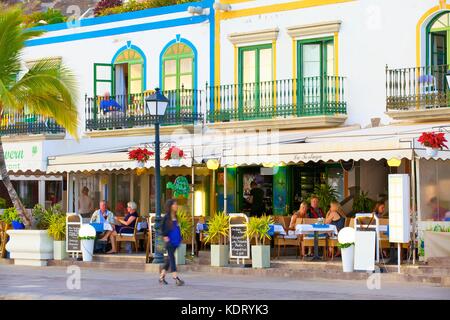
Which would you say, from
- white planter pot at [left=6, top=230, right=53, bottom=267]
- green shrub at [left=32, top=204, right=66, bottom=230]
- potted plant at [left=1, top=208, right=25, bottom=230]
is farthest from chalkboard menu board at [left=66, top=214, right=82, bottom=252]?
potted plant at [left=1, top=208, right=25, bottom=230]

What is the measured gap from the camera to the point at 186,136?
106ft

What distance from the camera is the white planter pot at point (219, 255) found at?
2706 cm

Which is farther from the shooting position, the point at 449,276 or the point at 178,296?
the point at 449,276

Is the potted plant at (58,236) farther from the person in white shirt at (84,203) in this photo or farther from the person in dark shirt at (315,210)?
the person in dark shirt at (315,210)

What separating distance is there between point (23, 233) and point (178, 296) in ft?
34.3

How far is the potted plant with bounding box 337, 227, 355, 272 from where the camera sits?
24.6 m

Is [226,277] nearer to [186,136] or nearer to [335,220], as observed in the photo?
[335,220]

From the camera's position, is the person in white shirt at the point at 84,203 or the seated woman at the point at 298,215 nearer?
the seated woman at the point at 298,215

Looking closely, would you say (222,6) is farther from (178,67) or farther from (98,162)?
(98,162)

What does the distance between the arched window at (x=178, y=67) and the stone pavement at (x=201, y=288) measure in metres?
8.68

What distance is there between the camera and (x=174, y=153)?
2828 centimetres

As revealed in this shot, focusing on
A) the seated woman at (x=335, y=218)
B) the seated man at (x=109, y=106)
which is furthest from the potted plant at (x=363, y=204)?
the seated man at (x=109, y=106)

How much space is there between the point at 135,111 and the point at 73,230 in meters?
5.63
